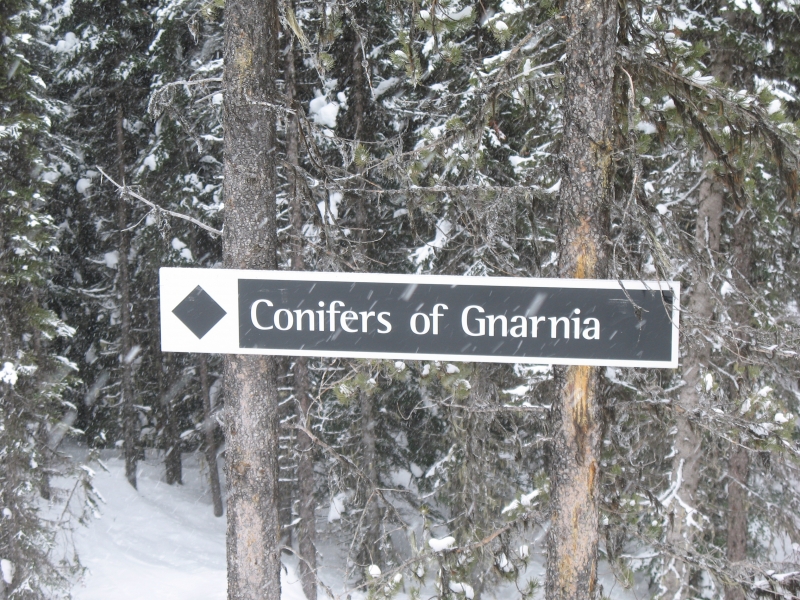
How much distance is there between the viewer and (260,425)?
394cm

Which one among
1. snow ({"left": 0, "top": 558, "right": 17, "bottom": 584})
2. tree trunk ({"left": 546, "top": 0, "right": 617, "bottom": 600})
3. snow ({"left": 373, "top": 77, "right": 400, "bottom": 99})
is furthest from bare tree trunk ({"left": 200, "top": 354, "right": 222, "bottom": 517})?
tree trunk ({"left": 546, "top": 0, "right": 617, "bottom": 600})

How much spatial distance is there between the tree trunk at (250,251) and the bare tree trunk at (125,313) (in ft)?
44.0

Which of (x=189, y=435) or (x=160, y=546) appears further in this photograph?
(x=189, y=435)

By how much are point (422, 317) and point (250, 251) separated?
1226 mm

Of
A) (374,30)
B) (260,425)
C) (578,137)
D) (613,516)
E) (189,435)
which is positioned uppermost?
(374,30)

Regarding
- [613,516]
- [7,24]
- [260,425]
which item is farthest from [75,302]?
[613,516]

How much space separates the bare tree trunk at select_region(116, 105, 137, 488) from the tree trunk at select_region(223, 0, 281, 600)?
13.4 meters

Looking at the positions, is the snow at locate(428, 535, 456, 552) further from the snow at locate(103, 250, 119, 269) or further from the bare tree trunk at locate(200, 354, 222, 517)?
the snow at locate(103, 250, 119, 269)

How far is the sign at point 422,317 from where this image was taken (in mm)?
3213

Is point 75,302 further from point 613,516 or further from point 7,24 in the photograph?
point 613,516

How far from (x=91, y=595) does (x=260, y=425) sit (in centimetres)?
1197

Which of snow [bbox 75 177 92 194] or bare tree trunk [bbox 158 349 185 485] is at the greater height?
snow [bbox 75 177 92 194]

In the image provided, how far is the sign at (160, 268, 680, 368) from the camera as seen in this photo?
3.21 metres

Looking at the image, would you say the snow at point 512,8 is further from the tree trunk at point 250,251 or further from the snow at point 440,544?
the snow at point 440,544
